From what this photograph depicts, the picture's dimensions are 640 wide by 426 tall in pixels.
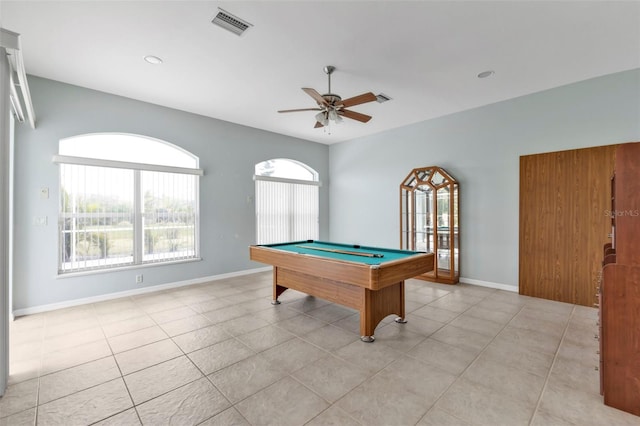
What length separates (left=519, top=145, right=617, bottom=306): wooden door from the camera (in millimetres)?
3760

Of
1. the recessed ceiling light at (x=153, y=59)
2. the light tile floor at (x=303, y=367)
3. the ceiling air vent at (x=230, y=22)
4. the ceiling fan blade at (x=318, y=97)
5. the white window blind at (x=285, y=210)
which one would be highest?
the recessed ceiling light at (x=153, y=59)

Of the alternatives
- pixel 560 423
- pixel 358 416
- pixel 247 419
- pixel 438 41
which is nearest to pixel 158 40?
pixel 438 41

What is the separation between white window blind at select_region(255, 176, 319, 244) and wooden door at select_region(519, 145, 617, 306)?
4413 mm

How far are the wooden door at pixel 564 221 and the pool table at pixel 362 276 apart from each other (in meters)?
2.25

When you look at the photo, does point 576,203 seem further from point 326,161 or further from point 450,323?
point 326,161

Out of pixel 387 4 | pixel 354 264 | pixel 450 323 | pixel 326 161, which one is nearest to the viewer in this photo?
pixel 387 4

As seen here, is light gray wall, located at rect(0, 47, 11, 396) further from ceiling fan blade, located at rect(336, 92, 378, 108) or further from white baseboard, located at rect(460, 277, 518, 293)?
white baseboard, located at rect(460, 277, 518, 293)

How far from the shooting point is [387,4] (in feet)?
8.00

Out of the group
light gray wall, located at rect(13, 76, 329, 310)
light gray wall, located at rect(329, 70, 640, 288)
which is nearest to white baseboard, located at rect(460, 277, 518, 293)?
light gray wall, located at rect(329, 70, 640, 288)

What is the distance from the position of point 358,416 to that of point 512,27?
3.64 metres

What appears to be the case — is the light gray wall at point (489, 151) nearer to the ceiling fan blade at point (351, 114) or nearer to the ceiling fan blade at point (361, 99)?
the ceiling fan blade at point (351, 114)

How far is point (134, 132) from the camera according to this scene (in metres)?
4.54

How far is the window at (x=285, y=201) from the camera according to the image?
20.3 feet

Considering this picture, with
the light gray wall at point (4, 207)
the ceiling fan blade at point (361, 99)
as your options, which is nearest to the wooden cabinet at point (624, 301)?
the ceiling fan blade at point (361, 99)
